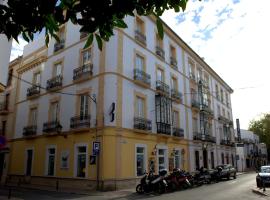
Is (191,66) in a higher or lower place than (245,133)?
higher

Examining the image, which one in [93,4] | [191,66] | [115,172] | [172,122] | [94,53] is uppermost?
[191,66]

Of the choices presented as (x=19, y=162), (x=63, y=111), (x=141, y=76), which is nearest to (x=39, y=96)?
(x=63, y=111)

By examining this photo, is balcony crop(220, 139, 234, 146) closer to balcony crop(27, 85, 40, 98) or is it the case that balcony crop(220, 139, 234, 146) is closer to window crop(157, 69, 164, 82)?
window crop(157, 69, 164, 82)

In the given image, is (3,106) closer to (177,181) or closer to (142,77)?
(142,77)

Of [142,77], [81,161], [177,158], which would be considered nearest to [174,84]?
[142,77]

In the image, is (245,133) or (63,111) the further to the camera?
(245,133)

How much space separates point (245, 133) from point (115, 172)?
5296 centimetres

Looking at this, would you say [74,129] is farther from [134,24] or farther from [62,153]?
[134,24]

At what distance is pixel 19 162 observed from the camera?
84.3ft

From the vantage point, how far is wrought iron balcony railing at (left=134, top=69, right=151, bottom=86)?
72.0 feet

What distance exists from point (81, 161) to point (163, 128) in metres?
7.11

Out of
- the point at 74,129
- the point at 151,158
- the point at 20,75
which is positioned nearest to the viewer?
the point at 74,129

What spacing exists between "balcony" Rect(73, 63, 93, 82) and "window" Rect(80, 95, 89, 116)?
4.52ft

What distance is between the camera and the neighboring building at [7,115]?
27.4 m
